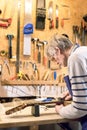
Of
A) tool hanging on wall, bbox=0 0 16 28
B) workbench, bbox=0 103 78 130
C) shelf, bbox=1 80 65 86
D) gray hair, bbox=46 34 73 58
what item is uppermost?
tool hanging on wall, bbox=0 0 16 28

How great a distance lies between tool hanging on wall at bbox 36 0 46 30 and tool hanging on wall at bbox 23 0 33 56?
0.10m

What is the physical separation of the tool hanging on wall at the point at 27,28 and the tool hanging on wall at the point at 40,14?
3.9 inches

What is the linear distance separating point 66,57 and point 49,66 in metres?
1.50

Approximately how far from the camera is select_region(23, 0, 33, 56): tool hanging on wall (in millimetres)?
3277

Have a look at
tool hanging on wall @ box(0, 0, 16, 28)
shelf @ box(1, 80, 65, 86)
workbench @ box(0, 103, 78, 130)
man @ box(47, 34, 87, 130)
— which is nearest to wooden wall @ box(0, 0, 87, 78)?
tool hanging on wall @ box(0, 0, 16, 28)

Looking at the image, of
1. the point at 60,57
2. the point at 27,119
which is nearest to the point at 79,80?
the point at 60,57

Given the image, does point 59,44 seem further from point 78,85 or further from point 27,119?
point 27,119

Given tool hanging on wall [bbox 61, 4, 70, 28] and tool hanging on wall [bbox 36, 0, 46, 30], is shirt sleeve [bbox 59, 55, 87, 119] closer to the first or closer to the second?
tool hanging on wall [bbox 36, 0, 46, 30]

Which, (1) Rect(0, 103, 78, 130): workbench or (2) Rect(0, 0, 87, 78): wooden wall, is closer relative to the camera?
(1) Rect(0, 103, 78, 130): workbench

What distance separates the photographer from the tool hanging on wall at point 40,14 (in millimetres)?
3385

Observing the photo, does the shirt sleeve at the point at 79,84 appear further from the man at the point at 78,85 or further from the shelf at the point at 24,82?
the shelf at the point at 24,82

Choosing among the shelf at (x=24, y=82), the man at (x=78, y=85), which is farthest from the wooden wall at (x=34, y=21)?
the man at (x=78, y=85)

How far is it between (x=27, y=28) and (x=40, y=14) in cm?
28

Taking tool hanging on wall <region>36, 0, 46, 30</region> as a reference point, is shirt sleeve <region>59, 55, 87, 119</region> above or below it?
below
